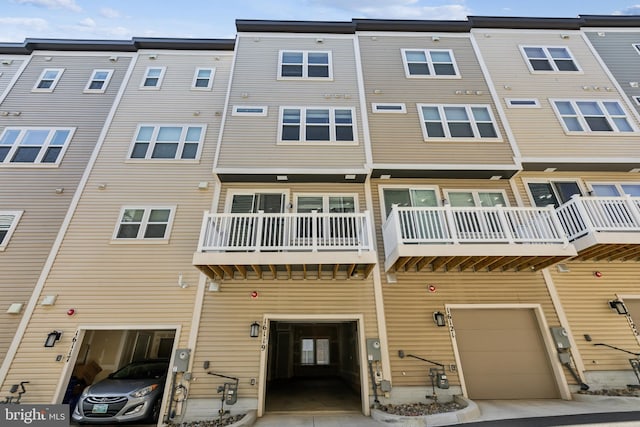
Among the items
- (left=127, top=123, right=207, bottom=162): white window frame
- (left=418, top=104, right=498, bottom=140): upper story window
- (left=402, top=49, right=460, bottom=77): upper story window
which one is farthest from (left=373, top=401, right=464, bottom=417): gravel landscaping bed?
(left=402, top=49, right=460, bottom=77): upper story window

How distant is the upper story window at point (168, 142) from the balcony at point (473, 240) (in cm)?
670

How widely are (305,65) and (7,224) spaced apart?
10.3 metres

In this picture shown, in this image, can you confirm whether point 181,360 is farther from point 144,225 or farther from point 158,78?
point 158,78

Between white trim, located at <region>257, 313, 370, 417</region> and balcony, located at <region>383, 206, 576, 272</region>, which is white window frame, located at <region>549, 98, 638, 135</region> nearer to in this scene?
balcony, located at <region>383, 206, 576, 272</region>

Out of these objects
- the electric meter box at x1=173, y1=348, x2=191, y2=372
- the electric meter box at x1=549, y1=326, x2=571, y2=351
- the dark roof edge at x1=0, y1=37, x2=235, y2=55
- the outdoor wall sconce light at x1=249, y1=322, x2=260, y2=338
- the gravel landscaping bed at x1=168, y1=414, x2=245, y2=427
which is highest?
the dark roof edge at x1=0, y1=37, x2=235, y2=55

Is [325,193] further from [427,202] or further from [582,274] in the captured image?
[582,274]

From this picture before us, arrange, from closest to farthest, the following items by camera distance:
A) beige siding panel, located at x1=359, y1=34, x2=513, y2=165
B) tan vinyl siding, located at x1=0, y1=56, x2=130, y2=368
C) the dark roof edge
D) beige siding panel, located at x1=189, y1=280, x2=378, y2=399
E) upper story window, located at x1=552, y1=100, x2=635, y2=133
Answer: beige siding panel, located at x1=189, y1=280, x2=378, y2=399 < tan vinyl siding, located at x1=0, y1=56, x2=130, y2=368 < beige siding panel, located at x1=359, y1=34, x2=513, y2=165 < upper story window, located at x1=552, y1=100, x2=635, y2=133 < the dark roof edge

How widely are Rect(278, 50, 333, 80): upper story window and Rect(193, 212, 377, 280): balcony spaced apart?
5.77m

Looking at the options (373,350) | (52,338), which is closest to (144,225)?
(52,338)

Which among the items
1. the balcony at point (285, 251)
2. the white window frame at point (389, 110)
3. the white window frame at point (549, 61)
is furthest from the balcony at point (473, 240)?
the white window frame at point (549, 61)

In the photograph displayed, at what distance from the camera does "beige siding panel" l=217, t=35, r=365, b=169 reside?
7.85 meters

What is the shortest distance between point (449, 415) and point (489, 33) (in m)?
12.9

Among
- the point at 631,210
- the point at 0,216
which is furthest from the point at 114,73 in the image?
the point at 631,210

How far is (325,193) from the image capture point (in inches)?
309
